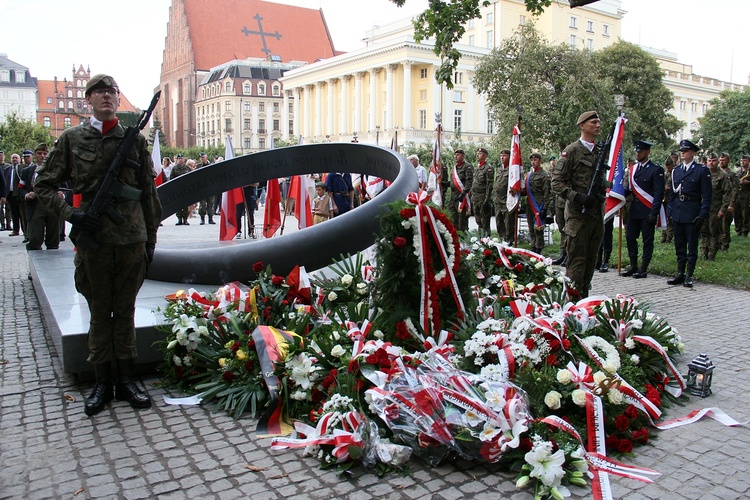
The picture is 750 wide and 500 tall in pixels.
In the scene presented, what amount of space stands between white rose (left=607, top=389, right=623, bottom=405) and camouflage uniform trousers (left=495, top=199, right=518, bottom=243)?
887 cm

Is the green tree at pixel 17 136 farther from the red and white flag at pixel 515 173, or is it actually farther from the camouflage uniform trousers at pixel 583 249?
the camouflage uniform trousers at pixel 583 249

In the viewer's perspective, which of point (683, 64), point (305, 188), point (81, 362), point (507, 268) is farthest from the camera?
point (683, 64)

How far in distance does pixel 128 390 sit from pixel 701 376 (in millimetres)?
4251

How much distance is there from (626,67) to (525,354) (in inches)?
1908

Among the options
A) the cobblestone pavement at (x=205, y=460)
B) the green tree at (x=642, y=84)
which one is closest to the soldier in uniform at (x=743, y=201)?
the cobblestone pavement at (x=205, y=460)

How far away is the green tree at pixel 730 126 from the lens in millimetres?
47562

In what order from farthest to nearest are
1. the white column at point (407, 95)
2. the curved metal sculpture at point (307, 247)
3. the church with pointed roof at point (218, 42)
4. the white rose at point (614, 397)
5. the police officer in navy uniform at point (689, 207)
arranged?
the church with pointed roof at point (218, 42), the white column at point (407, 95), the police officer in navy uniform at point (689, 207), the curved metal sculpture at point (307, 247), the white rose at point (614, 397)

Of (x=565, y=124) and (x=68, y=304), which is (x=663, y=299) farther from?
(x=565, y=124)

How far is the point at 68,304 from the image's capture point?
5.82 m

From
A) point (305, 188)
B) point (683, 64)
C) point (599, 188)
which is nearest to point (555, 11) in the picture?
point (683, 64)

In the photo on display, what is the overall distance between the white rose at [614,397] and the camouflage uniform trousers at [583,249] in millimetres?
3127

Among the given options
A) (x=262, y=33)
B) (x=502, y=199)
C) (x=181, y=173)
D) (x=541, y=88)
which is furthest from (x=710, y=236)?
(x=262, y=33)

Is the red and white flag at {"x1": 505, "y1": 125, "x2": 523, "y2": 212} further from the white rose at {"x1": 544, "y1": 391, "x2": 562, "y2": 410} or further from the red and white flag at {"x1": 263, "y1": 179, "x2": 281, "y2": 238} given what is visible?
the white rose at {"x1": 544, "y1": 391, "x2": 562, "y2": 410}

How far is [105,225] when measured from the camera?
430cm
